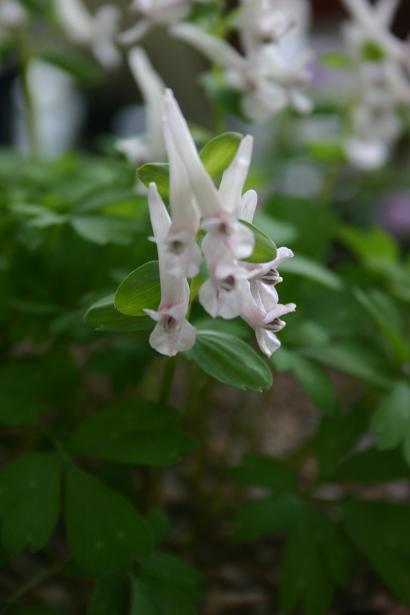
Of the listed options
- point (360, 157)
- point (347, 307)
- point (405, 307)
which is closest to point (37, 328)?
point (347, 307)

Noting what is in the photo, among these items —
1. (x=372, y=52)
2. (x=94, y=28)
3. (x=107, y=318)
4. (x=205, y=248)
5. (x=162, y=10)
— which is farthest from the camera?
(x=94, y=28)

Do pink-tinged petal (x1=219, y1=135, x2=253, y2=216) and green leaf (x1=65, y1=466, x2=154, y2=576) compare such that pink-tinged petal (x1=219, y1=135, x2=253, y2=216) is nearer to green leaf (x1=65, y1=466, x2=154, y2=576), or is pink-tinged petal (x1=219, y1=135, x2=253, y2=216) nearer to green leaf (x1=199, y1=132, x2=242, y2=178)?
green leaf (x1=199, y1=132, x2=242, y2=178)

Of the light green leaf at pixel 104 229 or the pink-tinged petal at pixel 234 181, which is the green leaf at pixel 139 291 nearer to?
the pink-tinged petal at pixel 234 181

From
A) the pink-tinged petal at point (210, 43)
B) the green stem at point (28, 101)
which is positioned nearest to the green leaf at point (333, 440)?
the pink-tinged petal at point (210, 43)

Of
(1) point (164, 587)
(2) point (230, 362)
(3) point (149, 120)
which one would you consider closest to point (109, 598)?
(1) point (164, 587)

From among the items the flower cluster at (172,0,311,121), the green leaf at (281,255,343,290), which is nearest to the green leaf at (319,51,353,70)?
the flower cluster at (172,0,311,121)

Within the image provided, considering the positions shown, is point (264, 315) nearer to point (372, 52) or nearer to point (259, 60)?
point (259, 60)
